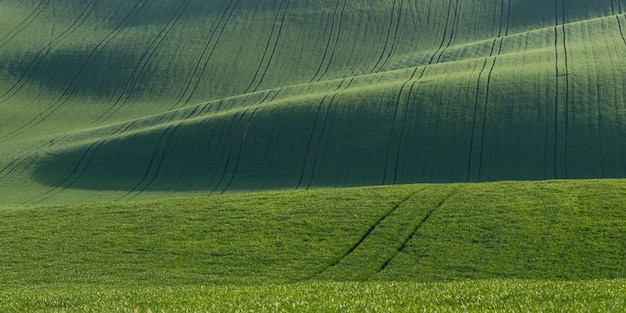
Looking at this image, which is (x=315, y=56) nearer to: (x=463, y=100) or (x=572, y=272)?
(x=463, y=100)

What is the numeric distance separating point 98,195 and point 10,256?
25535 mm

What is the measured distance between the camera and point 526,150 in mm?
51188

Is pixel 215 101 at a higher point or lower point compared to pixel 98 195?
higher

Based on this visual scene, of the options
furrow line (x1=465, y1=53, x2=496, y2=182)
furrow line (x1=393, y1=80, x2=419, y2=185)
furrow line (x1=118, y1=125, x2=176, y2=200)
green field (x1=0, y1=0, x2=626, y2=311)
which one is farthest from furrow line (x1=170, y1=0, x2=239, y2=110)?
furrow line (x1=465, y1=53, x2=496, y2=182)

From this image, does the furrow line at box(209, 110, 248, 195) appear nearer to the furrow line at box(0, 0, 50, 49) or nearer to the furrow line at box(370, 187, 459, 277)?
the furrow line at box(370, 187, 459, 277)

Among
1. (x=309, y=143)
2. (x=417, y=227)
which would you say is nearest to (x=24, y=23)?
(x=309, y=143)

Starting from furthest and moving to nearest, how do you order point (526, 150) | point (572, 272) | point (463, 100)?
point (463, 100)
point (526, 150)
point (572, 272)

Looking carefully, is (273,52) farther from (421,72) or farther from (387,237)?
(387,237)

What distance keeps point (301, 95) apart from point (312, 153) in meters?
13.3

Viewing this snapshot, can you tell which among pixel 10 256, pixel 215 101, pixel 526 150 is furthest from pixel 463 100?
pixel 10 256

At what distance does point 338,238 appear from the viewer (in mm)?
26969

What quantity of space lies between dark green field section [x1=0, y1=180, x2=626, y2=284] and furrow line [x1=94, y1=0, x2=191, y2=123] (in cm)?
4413

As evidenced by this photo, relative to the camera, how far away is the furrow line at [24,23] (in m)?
94.0

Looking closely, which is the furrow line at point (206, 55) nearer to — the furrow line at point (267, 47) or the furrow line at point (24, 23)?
the furrow line at point (267, 47)
